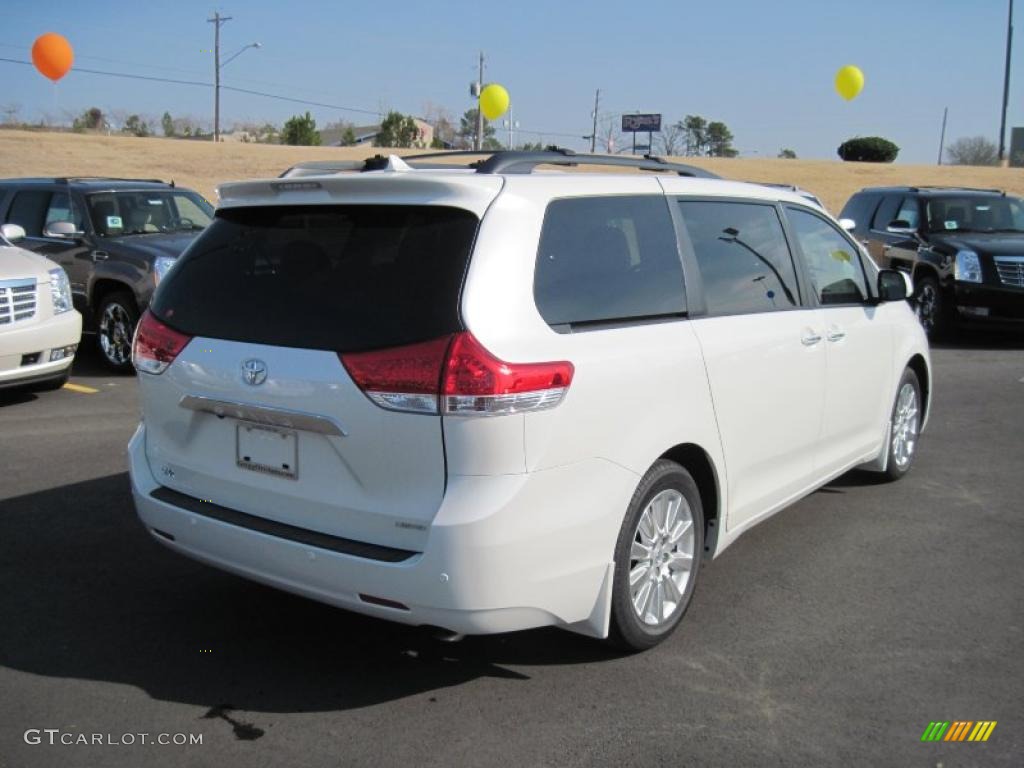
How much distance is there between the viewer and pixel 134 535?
5.20m

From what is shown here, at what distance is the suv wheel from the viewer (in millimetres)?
12711

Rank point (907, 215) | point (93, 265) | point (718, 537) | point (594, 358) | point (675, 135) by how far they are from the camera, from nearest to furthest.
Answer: point (594, 358)
point (718, 537)
point (93, 265)
point (907, 215)
point (675, 135)

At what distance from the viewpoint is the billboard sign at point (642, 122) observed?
81750 millimetres

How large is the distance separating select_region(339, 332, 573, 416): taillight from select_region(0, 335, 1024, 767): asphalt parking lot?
3.72 ft

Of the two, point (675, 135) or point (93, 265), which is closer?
point (93, 265)

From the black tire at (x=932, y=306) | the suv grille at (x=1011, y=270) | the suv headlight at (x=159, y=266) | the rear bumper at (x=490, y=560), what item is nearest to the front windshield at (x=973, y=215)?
the black tire at (x=932, y=306)

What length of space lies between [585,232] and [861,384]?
2474 mm

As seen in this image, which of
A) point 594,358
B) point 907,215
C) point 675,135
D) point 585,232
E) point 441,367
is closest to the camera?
point 441,367

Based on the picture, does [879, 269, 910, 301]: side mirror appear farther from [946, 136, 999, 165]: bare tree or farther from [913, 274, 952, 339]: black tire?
[946, 136, 999, 165]: bare tree

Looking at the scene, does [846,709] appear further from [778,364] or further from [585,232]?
[585,232]

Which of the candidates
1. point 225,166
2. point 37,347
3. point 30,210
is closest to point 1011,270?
point 37,347

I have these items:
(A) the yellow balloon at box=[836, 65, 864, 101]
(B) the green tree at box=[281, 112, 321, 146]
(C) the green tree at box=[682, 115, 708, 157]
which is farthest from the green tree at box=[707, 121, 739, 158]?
(A) the yellow balloon at box=[836, 65, 864, 101]

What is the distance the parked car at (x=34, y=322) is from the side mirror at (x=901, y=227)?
10149 mm

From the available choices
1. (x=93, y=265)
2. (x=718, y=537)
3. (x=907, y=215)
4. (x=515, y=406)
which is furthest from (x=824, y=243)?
(x=907, y=215)
